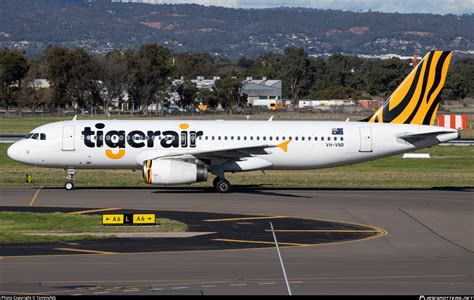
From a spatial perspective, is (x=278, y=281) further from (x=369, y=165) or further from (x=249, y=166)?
(x=369, y=165)

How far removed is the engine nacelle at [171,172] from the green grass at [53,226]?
23.8 ft

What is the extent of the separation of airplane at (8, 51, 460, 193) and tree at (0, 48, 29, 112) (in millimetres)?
118526

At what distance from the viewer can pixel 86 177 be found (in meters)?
52.8

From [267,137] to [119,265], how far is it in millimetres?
21923

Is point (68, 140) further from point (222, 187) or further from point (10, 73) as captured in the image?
point (10, 73)

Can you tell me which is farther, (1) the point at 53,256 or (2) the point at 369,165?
(2) the point at 369,165

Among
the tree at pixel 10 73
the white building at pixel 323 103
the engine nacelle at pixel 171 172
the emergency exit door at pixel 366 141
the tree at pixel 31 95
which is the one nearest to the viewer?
the engine nacelle at pixel 171 172

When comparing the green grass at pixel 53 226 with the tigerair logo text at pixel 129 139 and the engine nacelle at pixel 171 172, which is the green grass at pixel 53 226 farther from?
the tigerair logo text at pixel 129 139

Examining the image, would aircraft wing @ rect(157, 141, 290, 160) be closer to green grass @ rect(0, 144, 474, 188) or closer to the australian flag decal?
the australian flag decal

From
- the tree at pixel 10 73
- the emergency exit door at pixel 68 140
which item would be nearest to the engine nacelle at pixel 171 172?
the emergency exit door at pixel 68 140

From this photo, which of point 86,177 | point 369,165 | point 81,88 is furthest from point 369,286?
point 81,88

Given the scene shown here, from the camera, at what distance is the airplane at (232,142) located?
1773 inches

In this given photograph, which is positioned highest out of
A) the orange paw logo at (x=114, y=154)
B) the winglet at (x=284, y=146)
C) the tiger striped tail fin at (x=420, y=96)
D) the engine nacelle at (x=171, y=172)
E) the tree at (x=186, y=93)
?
the tiger striped tail fin at (x=420, y=96)

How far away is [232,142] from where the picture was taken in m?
46.2
